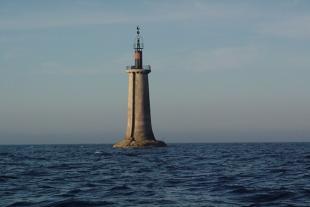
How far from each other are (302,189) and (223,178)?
5.60 meters

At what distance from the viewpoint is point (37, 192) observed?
22.3 m

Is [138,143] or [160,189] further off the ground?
[138,143]

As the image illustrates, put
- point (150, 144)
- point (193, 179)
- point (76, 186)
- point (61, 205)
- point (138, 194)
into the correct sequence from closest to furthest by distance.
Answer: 1. point (61, 205)
2. point (138, 194)
3. point (76, 186)
4. point (193, 179)
5. point (150, 144)

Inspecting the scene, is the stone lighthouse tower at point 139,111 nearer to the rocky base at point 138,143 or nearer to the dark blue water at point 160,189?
the rocky base at point 138,143

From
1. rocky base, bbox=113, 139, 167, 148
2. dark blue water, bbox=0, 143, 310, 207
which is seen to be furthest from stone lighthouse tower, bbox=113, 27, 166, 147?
dark blue water, bbox=0, 143, 310, 207

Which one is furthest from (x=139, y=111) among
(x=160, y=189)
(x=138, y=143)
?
(x=160, y=189)

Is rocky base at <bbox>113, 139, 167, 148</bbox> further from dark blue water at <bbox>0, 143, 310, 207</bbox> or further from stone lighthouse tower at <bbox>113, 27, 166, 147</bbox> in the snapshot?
dark blue water at <bbox>0, 143, 310, 207</bbox>

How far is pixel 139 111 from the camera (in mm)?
76188

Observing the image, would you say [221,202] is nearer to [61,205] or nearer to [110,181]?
[61,205]

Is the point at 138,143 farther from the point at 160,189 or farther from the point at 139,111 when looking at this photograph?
the point at 160,189

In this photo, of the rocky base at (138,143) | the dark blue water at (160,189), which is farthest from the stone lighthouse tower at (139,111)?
the dark blue water at (160,189)

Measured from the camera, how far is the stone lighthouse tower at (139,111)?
250ft

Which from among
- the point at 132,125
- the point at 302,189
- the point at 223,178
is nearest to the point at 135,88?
the point at 132,125

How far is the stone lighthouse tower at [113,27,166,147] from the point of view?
250 feet
